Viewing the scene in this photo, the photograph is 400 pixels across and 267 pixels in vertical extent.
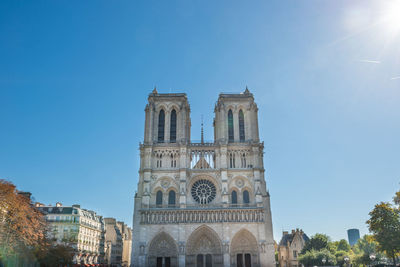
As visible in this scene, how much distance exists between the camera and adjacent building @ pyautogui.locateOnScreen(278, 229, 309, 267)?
53.5 m

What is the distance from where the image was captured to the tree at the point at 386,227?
96.5ft

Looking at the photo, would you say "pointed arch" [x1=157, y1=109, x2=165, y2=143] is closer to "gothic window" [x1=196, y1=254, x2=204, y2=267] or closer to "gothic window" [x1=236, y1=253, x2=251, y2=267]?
"gothic window" [x1=196, y1=254, x2=204, y2=267]

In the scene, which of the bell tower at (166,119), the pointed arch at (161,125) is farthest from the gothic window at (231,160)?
the pointed arch at (161,125)

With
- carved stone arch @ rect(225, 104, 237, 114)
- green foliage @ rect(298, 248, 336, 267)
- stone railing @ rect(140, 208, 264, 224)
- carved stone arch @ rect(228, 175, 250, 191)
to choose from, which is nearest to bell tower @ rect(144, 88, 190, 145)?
carved stone arch @ rect(225, 104, 237, 114)

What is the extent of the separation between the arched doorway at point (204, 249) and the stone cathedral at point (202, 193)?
111 mm

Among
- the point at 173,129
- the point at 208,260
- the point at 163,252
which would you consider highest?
the point at 173,129

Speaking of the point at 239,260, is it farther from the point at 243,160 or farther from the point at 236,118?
the point at 236,118

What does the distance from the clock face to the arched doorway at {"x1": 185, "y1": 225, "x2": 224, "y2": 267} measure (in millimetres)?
3863

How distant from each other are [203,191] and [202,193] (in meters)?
0.30

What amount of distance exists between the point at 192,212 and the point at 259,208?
27.1ft

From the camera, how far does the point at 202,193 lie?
44.4 m

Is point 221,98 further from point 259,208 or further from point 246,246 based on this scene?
point 246,246

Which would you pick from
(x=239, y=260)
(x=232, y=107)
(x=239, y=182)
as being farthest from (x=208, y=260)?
(x=232, y=107)

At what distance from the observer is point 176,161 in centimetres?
4559
